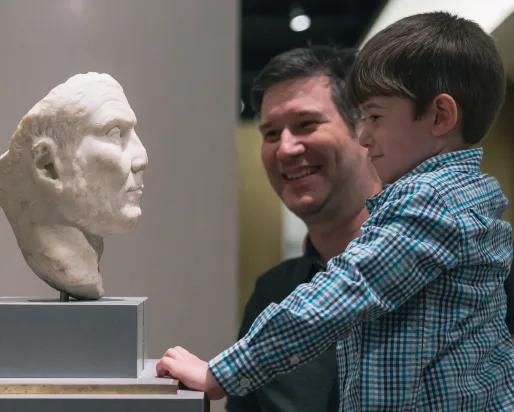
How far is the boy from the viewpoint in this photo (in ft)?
4.35

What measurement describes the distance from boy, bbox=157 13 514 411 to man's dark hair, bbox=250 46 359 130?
2.09 feet

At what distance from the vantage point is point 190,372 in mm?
1461

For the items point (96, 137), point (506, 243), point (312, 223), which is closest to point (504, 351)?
point (506, 243)

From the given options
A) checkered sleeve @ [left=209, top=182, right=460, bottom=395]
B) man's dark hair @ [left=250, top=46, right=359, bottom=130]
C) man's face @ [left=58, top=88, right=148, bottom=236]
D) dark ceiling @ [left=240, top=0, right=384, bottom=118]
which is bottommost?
checkered sleeve @ [left=209, top=182, right=460, bottom=395]

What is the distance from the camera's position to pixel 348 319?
1.31m

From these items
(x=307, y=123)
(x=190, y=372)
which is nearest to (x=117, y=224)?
(x=190, y=372)

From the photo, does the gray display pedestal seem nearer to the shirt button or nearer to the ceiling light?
the shirt button

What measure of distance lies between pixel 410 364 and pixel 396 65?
582 millimetres

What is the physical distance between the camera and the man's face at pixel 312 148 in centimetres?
213

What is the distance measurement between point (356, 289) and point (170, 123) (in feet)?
4.94

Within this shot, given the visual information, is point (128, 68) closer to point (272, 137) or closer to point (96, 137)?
point (272, 137)

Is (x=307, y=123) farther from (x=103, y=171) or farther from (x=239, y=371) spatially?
(x=239, y=371)

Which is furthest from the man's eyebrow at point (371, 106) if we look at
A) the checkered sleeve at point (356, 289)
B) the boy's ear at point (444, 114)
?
the checkered sleeve at point (356, 289)

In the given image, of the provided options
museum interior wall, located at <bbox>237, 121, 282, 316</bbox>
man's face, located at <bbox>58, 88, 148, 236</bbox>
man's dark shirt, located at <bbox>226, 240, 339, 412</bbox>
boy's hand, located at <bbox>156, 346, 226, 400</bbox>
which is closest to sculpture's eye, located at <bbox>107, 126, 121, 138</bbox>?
man's face, located at <bbox>58, 88, 148, 236</bbox>
